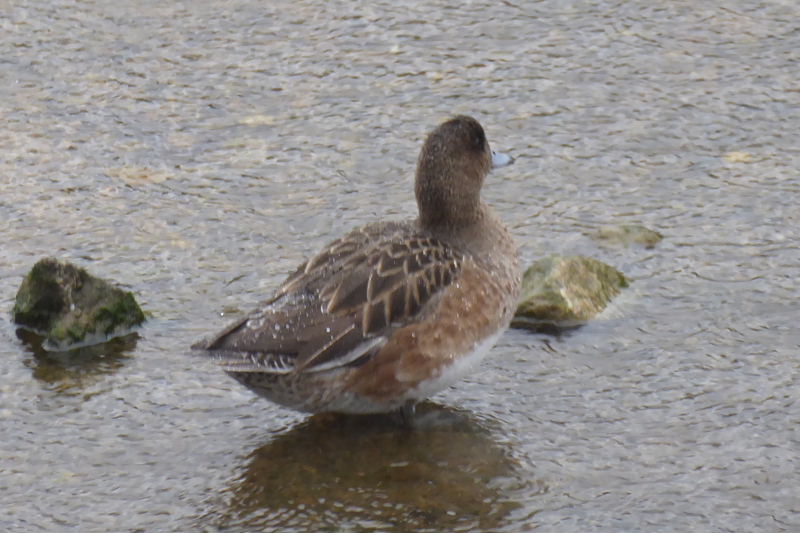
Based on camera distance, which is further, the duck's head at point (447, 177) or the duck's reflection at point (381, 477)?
the duck's head at point (447, 177)

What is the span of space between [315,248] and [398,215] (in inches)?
21.9

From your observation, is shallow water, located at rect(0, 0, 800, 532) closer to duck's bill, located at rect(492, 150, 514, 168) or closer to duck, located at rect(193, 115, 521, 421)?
duck, located at rect(193, 115, 521, 421)

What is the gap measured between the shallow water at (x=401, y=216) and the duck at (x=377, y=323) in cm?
26

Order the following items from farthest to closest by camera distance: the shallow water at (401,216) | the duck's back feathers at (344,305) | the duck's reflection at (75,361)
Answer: the duck's reflection at (75,361) < the duck's back feathers at (344,305) < the shallow water at (401,216)

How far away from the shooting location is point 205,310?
23.7 feet

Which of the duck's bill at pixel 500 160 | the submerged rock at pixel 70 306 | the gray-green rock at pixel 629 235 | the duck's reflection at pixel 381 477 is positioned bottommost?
the duck's reflection at pixel 381 477

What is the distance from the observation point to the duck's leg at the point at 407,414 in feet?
21.3

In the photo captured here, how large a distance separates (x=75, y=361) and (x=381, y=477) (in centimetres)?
169

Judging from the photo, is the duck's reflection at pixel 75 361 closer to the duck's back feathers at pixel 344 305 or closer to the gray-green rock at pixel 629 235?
the duck's back feathers at pixel 344 305

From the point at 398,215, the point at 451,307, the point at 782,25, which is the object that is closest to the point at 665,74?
the point at 782,25

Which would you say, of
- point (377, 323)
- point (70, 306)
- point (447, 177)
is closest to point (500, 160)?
point (447, 177)

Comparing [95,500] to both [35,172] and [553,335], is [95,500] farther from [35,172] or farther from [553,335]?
[35,172]

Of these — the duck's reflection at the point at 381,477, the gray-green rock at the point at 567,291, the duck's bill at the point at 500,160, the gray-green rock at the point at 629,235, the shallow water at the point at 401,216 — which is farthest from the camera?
the gray-green rock at the point at 629,235

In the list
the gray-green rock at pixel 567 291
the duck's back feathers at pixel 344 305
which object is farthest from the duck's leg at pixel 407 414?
the gray-green rock at pixel 567 291
